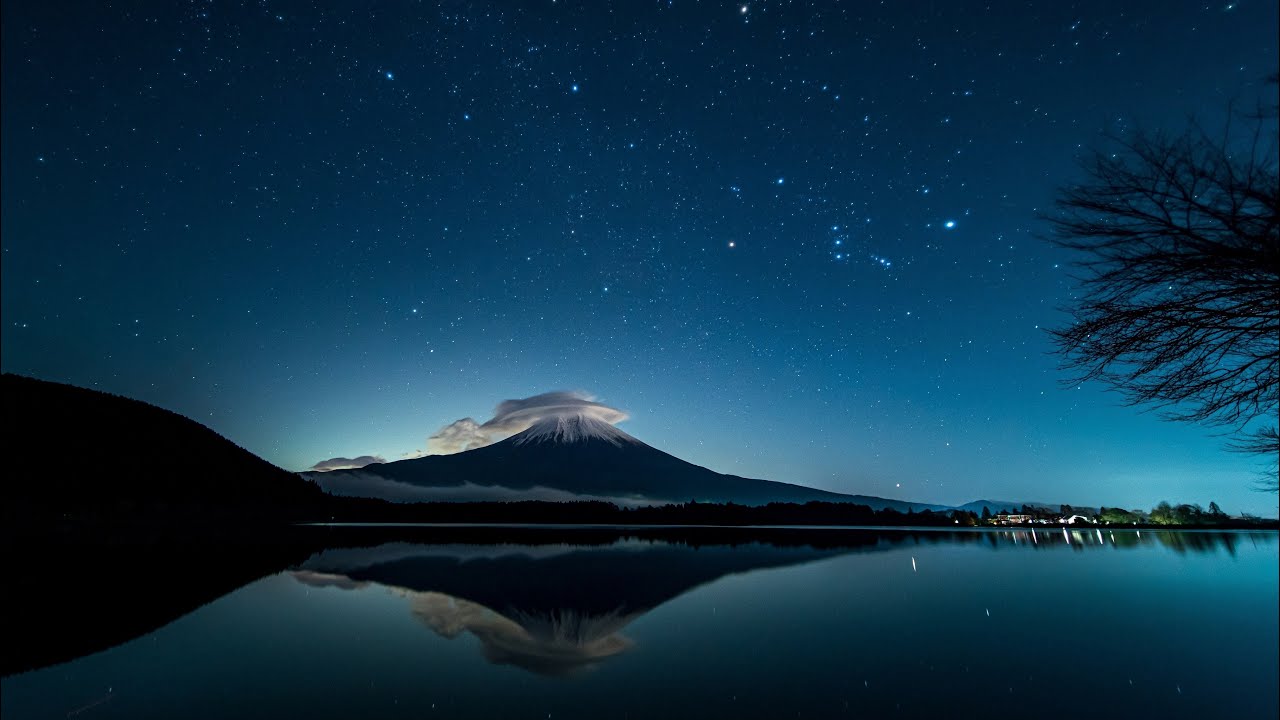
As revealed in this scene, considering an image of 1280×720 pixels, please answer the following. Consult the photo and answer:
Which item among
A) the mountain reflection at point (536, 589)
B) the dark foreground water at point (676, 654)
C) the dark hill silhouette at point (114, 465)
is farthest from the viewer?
the dark hill silhouette at point (114, 465)

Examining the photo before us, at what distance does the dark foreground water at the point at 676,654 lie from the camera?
16.9 feet

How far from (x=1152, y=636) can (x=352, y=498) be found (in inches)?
3835

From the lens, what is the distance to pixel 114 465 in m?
47.5

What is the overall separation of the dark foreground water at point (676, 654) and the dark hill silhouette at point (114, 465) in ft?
134

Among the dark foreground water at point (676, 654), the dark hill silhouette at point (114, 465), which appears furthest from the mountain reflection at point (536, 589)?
the dark hill silhouette at point (114, 465)

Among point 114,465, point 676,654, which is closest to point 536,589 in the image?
point 676,654

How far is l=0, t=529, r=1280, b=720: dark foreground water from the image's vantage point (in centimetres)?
516

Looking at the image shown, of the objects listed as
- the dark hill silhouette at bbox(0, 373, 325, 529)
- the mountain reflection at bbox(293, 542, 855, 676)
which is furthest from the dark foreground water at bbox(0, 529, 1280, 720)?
the dark hill silhouette at bbox(0, 373, 325, 529)

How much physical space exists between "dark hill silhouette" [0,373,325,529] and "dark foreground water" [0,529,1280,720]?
134 feet

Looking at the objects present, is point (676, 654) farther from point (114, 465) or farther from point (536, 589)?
point (114, 465)

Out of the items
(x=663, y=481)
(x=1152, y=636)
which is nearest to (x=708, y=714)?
(x=1152, y=636)

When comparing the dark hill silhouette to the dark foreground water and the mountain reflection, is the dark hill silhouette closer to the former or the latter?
the mountain reflection

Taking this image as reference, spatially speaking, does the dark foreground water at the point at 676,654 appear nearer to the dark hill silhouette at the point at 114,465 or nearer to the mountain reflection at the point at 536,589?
the mountain reflection at the point at 536,589

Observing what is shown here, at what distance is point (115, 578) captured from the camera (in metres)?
13.5
